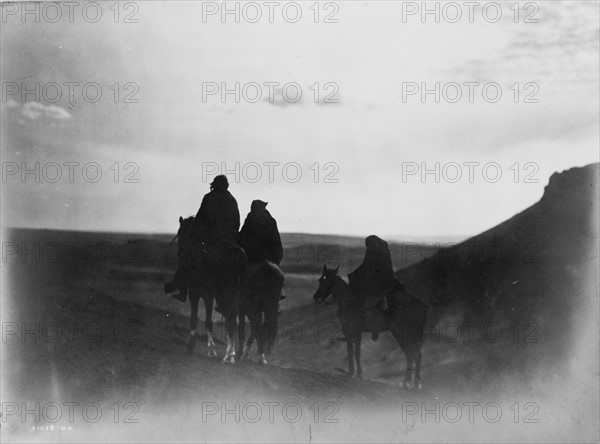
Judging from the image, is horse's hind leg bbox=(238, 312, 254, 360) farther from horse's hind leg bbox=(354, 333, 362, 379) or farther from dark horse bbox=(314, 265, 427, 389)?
horse's hind leg bbox=(354, 333, 362, 379)

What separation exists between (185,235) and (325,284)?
1395 mm

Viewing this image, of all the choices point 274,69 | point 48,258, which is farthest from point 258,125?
point 48,258

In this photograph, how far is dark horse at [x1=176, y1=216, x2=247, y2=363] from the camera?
6.96 metres

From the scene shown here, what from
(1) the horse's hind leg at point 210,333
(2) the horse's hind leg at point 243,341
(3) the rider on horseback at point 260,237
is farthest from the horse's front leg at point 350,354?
(1) the horse's hind leg at point 210,333

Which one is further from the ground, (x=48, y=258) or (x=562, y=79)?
(x=562, y=79)

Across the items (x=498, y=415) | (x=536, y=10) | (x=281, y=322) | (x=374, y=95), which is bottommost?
(x=498, y=415)

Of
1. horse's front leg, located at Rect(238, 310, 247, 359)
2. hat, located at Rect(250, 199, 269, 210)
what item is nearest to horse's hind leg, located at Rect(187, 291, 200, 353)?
horse's front leg, located at Rect(238, 310, 247, 359)

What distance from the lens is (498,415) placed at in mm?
7031

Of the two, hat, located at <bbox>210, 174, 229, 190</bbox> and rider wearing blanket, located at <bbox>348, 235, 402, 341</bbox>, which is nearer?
rider wearing blanket, located at <bbox>348, 235, 402, 341</bbox>

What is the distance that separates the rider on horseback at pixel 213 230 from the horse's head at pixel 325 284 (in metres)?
0.88

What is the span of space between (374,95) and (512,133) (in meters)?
1.36

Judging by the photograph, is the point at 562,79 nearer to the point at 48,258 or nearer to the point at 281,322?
the point at 281,322

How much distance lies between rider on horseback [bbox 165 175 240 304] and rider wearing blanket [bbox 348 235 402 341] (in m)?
1.20

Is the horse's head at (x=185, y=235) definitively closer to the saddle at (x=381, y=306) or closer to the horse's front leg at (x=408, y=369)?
the saddle at (x=381, y=306)
